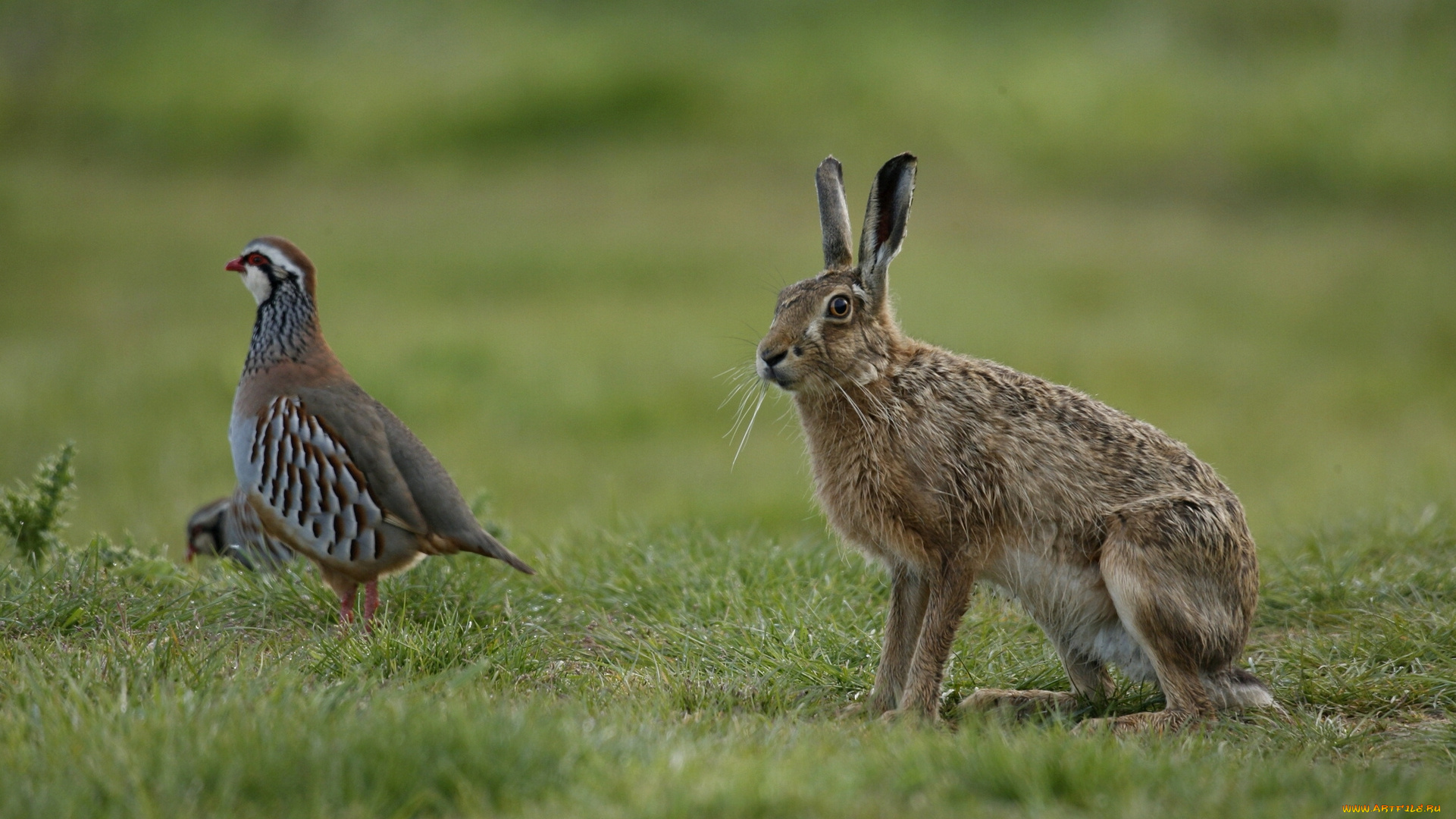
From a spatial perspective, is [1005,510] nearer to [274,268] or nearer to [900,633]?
[900,633]

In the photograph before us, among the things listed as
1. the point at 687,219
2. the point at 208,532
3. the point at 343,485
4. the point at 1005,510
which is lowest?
the point at 1005,510

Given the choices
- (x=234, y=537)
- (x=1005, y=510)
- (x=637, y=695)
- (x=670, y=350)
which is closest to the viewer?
(x=637, y=695)

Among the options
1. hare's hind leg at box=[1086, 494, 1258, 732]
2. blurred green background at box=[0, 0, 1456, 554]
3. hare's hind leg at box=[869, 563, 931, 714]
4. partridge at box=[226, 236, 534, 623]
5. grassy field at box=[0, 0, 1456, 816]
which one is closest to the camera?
grassy field at box=[0, 0, 1456, 816]

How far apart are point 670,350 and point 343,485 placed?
840 cm

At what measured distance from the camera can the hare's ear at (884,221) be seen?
5312mm

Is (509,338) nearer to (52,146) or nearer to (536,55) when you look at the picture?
(536,55)

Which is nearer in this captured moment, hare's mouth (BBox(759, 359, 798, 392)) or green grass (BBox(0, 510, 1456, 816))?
green grass (BBox(0, 510, 1456, 816))

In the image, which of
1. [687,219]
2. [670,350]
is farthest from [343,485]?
[687,219]

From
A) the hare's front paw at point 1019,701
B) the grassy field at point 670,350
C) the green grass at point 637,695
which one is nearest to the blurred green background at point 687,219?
the grassy field at point 670,350

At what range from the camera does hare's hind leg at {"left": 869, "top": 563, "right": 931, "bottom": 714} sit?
5.27 metres

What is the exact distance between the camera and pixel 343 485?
231 inches

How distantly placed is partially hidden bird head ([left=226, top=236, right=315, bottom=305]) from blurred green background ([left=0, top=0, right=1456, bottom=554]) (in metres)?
2.53

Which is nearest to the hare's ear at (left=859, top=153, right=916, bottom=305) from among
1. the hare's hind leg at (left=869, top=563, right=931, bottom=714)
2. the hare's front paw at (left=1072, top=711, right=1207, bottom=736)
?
the hare's hind leg at (left=869, top=563, right=931, bottom=714)

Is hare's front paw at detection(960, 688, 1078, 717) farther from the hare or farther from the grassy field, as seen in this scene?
the grassy field
